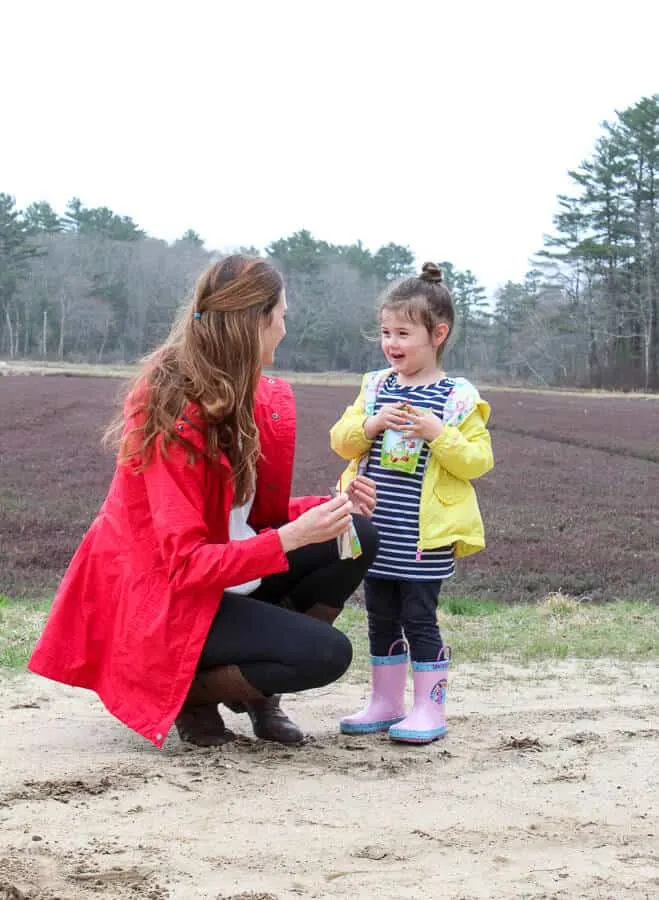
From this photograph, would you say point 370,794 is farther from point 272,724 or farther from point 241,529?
point 241,529

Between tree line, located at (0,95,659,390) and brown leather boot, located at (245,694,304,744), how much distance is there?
4995 cm

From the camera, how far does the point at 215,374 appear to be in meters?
3.43

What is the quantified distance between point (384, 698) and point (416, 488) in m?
0.78

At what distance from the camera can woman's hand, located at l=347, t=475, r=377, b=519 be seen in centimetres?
387

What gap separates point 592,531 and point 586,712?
7.15 metres

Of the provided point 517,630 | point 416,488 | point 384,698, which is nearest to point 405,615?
point 384,698

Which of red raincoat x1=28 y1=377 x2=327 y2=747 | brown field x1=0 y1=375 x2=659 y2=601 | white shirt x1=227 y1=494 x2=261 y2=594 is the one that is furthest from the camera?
brown field x1=0 y1=375 x2=659 y2=601

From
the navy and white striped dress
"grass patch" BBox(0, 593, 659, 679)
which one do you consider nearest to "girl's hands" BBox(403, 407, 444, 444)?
the navy and white striped dress

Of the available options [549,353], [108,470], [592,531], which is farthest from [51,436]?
[549,353]

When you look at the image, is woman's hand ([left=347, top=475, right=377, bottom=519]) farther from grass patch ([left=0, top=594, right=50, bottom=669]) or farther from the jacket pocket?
grass patch ([left=0, top=594, right=50, bottom=669])

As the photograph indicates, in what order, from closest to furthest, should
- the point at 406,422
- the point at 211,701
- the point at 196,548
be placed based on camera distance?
the point at 196,548
the point at 211,701
the point at 406,422

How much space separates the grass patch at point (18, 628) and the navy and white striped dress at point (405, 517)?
188 cm

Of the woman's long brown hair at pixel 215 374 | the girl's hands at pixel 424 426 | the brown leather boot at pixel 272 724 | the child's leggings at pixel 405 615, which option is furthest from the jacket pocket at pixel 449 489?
the brown leather boot at pixel 272 724

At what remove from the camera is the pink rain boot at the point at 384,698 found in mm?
3998
